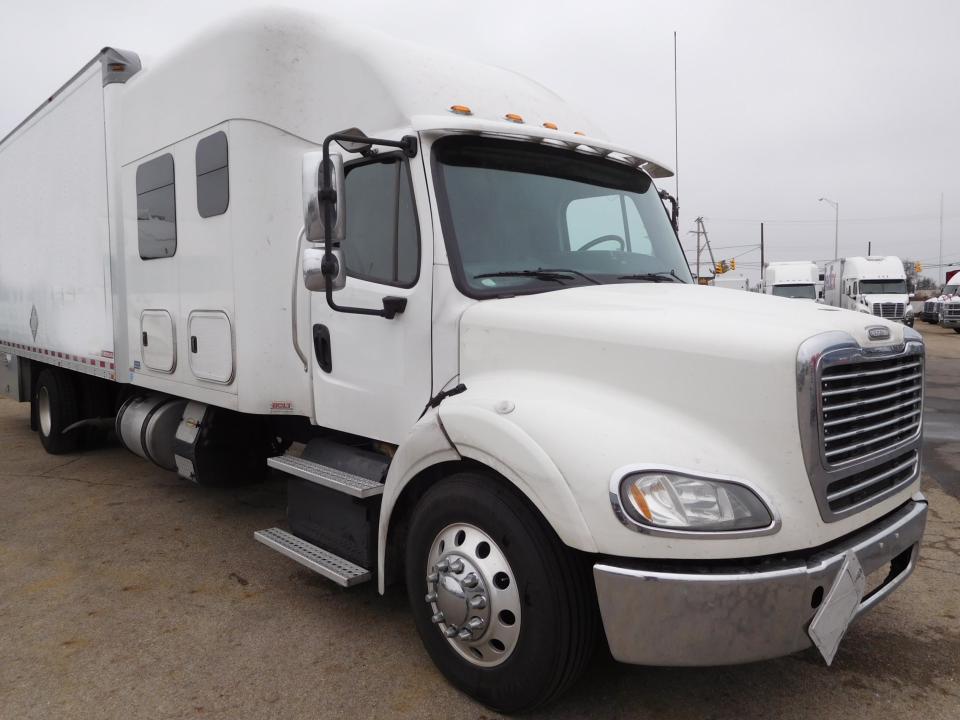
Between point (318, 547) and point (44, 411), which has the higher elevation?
point (44, 411)

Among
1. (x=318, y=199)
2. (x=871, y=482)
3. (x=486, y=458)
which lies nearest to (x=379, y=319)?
(x=318, y=199)

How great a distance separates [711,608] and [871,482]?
933 mm

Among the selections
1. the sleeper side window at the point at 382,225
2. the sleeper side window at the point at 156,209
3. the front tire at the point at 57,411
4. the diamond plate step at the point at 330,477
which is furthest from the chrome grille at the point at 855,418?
the front tire at the point at 57,411

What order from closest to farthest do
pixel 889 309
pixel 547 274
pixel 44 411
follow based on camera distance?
1. pixel 547 274
2. pixel 44 411
3. pixel 889 309

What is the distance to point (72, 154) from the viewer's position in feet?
20.5

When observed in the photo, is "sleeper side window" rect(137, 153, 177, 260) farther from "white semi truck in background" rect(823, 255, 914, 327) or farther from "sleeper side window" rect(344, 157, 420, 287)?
"white semi truck in background" rect(823, 255, 914, 327)

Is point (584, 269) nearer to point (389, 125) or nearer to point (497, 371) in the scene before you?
point (497, 371)

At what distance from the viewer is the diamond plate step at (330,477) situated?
3.47 metres

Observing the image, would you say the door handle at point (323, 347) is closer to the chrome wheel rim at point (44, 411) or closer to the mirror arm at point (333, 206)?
the mirror arm at point (333, 206)

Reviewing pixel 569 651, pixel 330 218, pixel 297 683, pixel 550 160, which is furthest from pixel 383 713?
pixel 550 160

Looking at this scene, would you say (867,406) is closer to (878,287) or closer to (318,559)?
(318,559)

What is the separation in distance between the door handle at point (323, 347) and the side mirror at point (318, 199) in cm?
84

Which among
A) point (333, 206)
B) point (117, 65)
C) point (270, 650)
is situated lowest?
point (270, 650)

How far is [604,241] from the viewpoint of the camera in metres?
3.80
